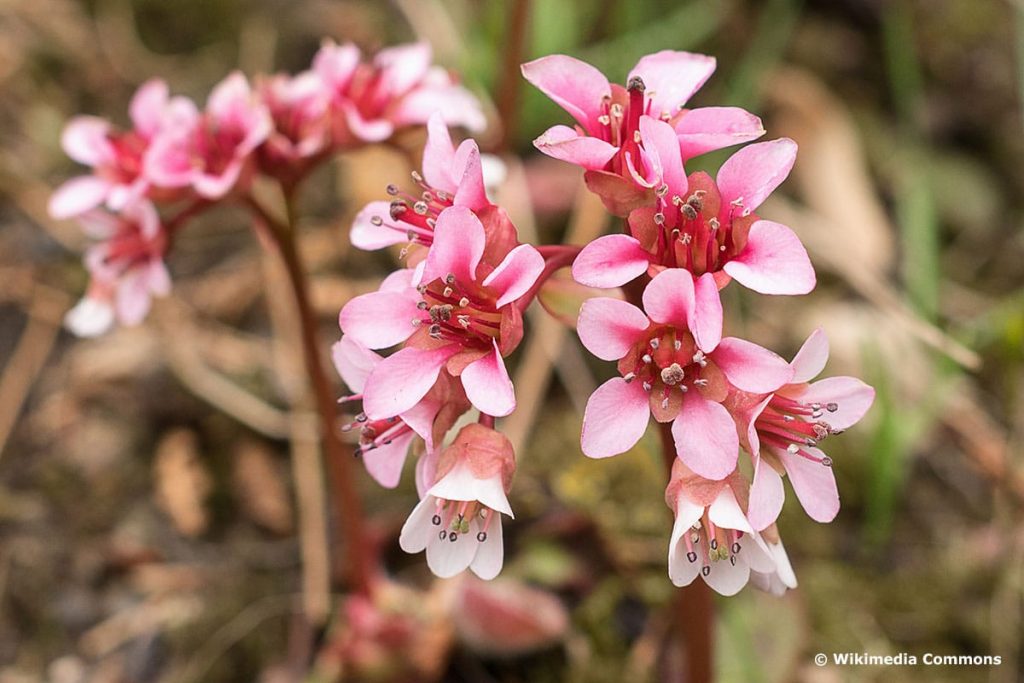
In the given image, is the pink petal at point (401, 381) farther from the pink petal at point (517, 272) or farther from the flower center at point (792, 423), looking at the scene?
the flower center at point (792, 423)

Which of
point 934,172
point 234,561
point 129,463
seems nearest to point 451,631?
point 234,561

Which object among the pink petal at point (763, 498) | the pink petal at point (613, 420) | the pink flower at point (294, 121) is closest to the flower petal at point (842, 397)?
the pink petal at point (763, 498)

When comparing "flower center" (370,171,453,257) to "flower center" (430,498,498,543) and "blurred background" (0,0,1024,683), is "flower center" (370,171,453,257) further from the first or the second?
"blurred background" (0,0,1024,683)

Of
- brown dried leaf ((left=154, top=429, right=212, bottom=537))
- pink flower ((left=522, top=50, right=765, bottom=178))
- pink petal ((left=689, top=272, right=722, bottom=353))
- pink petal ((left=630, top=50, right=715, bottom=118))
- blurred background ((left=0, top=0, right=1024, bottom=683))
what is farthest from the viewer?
brown dried leaf ((left=154, top=429, right=212, bottom=537))

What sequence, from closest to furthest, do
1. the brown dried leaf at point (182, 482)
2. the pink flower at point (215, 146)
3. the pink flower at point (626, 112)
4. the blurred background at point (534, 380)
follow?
the pink flower at point (626, 112), the pink flower at point (215, 146), the blurred background at point (534, 380), the brown dried leaf at point (182, 482)

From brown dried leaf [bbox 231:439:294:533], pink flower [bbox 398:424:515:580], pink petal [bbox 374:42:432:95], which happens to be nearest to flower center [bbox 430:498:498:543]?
pink flower [bbox 398:424:515:580]

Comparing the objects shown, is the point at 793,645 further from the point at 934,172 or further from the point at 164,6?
the point at 164,6

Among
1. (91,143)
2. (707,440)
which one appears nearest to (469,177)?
(707,440)
